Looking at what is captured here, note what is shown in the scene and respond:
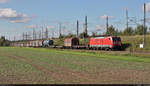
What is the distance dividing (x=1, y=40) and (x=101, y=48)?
139709 mm

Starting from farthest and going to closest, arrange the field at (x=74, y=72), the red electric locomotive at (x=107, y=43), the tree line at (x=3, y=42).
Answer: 1. the tree line at (x=3, y=42)
2. the red electric locomotive at (x=107, y=43)
3. the field at (x=74, y=72)

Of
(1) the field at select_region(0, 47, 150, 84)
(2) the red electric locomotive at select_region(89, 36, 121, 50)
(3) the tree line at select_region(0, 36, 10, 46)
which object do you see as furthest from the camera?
(3) the tree line at select_region(0, 36, 10, 46)

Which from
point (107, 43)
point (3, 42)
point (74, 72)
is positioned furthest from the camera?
point (3, 42)

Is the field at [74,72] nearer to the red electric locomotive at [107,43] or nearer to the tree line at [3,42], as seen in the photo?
the red electric locomotive at [107,43]

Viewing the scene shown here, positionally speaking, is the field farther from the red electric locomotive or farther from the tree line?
the tree line

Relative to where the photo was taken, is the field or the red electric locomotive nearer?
the field

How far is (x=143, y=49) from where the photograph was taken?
4044 cm

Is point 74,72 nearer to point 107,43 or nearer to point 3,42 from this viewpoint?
point 107,43

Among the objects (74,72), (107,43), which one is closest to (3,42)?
(107,43)

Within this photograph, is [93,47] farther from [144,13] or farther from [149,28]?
[149,28]

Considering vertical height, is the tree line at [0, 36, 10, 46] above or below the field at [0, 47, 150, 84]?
above

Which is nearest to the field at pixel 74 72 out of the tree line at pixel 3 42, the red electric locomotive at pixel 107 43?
the red electric locomotive at pixel 107 43

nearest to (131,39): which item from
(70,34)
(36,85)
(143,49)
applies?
(143,49)

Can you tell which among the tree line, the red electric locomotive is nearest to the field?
the red electric locomotive
